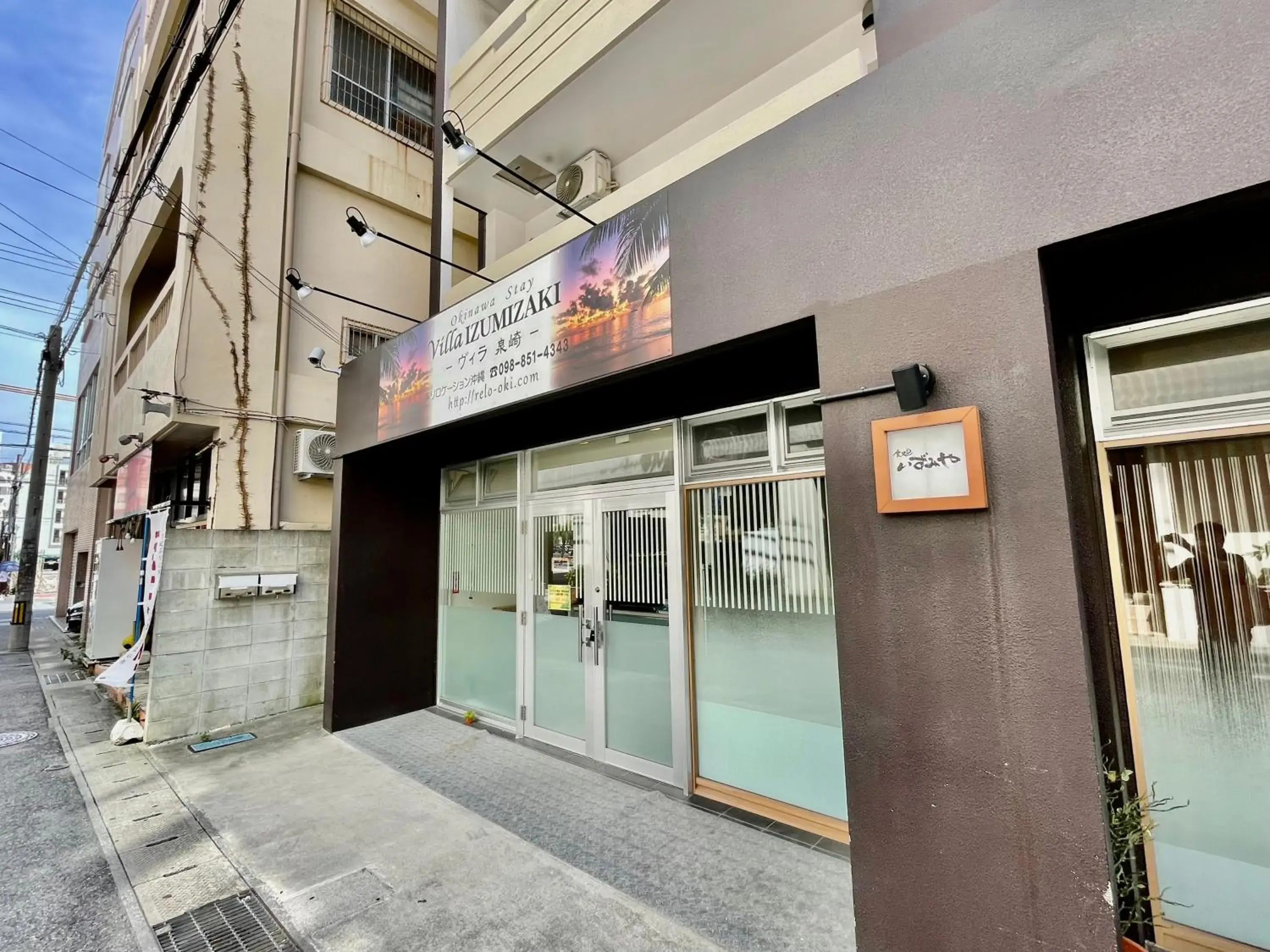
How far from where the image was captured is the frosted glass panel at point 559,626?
4762 millimetres

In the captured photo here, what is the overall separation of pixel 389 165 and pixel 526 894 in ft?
28.0

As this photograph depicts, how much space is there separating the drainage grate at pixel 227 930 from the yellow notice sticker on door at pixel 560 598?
8.49ft

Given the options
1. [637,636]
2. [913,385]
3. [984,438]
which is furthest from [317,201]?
[984,438]

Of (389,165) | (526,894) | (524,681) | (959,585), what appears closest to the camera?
(959,585)

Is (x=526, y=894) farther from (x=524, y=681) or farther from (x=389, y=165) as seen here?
(x=389, y=165)

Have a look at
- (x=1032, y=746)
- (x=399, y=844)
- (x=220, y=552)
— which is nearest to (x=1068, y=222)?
(x=1032, y=746)

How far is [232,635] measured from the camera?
5758 mm

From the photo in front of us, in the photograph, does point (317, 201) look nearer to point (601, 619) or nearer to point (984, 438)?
point (601, 619)

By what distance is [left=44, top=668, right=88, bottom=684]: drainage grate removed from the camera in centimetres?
801

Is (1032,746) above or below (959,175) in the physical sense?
below

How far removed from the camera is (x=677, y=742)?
13.0 ft

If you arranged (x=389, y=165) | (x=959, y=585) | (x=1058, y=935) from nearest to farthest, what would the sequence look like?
1. (x=1058, y=935)
2. (x=959, y=585)
3. (x=389, y=165)

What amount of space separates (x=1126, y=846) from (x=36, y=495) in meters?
16.2

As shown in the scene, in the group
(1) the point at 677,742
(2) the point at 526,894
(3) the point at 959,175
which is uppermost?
(3) the point at 959,175
